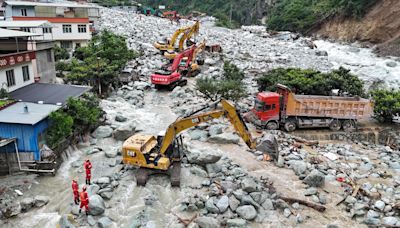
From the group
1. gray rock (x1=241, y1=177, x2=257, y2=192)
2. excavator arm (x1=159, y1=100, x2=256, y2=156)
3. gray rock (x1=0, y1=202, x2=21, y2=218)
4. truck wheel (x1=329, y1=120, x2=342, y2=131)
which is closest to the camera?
gray rock (x1=0, y1=202, x2=21, y2=218)

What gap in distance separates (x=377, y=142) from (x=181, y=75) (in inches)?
639

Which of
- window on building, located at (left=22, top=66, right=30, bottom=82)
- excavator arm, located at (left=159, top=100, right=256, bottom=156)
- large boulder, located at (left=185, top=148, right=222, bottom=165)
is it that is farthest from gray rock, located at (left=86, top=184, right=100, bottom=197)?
window on building, located at (left=22, top=66, right=30, bottom=82)

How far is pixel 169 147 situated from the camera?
14.3 meters

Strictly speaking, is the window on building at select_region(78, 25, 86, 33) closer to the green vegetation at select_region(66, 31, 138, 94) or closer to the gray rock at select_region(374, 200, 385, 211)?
the green vegetation at select_region(66, 31, 138, 94)

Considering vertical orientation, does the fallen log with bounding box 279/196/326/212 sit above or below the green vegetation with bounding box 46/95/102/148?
below

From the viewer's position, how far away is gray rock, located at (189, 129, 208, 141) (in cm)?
1867

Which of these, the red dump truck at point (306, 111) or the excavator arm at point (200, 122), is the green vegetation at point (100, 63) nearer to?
the red dump truck at point (306, 111)

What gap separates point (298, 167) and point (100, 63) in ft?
56.2

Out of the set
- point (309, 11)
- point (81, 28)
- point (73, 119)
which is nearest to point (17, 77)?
point (73, 119)

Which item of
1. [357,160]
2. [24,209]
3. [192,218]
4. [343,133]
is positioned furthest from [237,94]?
[24,209]

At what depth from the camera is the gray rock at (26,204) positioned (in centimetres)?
1235

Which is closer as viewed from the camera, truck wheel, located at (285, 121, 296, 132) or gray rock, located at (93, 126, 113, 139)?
gray rock, located at (93, 126, 113, 139)

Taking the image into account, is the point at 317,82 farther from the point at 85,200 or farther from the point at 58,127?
the point at 85,200

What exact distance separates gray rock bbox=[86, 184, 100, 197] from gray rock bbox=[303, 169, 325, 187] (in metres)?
8.04
